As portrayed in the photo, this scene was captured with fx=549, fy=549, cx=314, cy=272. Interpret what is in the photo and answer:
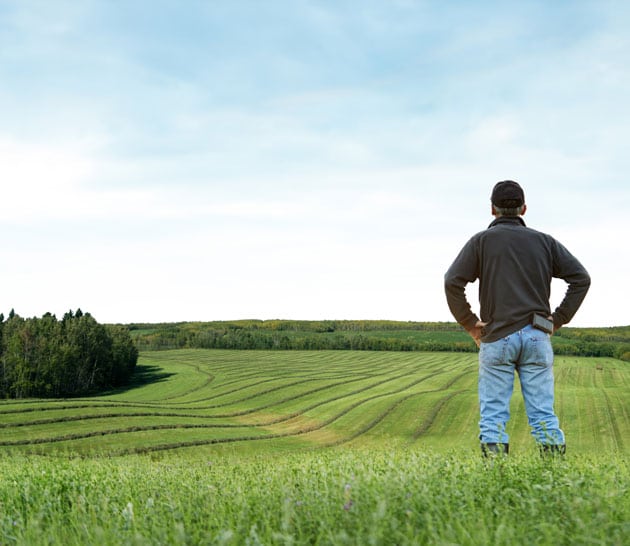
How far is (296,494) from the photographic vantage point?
4176 mm

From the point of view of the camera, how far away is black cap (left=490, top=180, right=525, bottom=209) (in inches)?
287

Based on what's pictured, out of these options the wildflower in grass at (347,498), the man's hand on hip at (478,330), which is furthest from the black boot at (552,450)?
the wildflower in grass at (347,498)

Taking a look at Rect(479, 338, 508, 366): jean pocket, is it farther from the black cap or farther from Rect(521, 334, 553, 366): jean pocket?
the black cap

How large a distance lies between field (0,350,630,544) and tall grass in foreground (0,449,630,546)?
0.02 metres

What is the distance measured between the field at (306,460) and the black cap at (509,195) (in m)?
3.14

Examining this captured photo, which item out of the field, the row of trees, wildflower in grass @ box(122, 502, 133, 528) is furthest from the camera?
the row of trees

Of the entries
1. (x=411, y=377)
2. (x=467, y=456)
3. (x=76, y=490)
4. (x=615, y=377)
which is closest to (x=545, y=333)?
(x=467, y=456)

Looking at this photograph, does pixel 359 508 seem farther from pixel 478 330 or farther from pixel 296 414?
pixel 296 414

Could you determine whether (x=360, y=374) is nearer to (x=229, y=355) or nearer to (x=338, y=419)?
(x=338, y=419)

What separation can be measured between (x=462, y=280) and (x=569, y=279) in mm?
1510

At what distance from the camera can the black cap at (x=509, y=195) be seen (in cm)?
730

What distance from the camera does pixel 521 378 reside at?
6.71m

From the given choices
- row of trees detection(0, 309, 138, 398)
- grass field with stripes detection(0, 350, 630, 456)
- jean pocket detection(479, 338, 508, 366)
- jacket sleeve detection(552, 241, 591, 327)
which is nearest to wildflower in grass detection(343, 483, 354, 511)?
jean pocket detection(479, 338, 508, 366)

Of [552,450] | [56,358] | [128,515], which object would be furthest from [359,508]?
[56,358]
